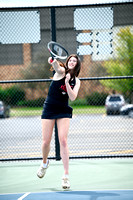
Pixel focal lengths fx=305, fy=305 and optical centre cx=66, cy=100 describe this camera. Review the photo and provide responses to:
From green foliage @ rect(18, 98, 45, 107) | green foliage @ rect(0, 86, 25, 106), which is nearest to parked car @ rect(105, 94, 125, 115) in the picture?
green foliage @ rect(18, 98, 45, 107)

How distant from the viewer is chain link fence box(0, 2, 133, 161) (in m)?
5.88

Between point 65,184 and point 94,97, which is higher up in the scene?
point 94,97

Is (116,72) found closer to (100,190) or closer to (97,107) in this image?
(97,107)

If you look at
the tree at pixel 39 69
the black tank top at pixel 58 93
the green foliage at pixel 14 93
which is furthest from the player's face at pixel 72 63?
the tree at pixel 39 69

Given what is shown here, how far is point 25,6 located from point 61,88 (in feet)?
7.46

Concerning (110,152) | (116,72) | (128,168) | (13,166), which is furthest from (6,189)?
(116,72)

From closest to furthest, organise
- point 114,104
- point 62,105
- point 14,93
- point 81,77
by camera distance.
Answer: point 62,105 → point 114,104 → point 81,77 → point 14,93

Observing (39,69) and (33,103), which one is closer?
(33,103)

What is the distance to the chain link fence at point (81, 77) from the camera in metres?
5.88

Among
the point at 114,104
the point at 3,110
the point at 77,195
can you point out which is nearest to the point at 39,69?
the point at 3,110

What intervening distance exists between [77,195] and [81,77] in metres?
18.7

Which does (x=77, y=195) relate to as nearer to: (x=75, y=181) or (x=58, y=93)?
(x=75, y=181)

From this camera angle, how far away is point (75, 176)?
496 centimetres

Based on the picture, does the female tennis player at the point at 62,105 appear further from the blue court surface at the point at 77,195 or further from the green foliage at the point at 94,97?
the green foliage at the point at 94,97
